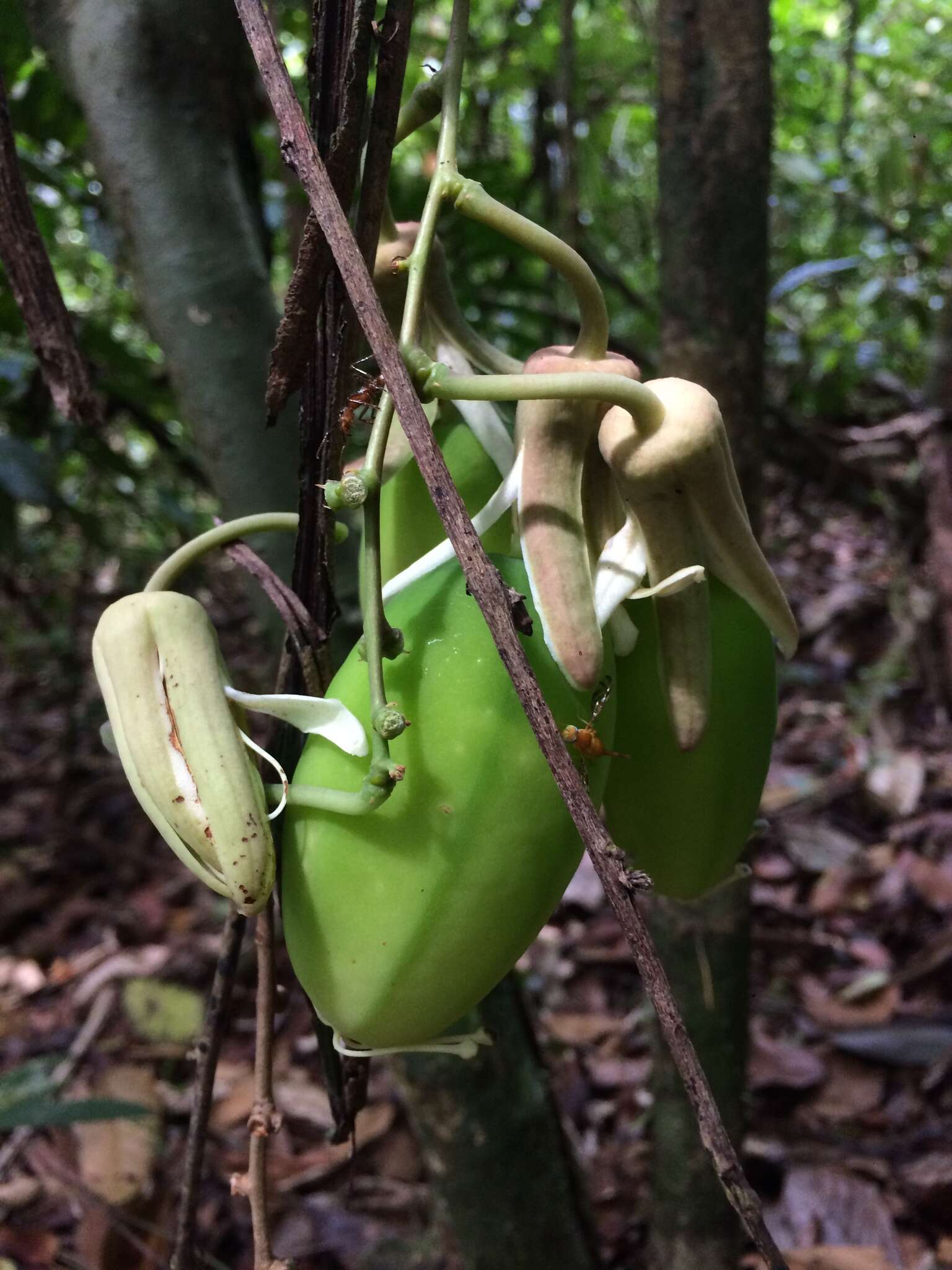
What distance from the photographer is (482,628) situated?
0.53 meters

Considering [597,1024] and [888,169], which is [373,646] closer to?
[597,1024]

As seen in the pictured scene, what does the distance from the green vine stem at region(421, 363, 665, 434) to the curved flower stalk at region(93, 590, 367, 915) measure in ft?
0.56

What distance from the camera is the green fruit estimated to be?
0.64 m

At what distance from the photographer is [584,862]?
6.74 ft

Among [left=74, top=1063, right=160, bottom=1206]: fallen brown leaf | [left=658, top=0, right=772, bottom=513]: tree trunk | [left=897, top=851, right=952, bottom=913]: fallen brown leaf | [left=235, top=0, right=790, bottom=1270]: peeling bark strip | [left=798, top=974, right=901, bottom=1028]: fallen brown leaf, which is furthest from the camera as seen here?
[left=897, top=851, right=952, bottom=913]: fallen brown leaf

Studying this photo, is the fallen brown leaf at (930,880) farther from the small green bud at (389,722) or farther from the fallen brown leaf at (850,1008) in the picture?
the small green bud at (389,722)

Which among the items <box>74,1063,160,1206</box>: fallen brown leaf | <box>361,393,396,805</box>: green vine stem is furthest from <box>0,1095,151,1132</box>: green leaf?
<box>361,393,396,805</box>: green vine stem

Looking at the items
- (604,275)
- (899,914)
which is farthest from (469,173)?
(899,914)

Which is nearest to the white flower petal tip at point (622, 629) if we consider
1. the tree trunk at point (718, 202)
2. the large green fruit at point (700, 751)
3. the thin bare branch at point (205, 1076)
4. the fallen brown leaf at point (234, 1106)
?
the large green fruit at point (700, 751)

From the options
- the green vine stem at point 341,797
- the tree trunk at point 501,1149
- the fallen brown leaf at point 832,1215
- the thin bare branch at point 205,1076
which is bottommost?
the fallen brown leaf at point 832,1215

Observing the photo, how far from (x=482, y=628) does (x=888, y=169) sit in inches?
111

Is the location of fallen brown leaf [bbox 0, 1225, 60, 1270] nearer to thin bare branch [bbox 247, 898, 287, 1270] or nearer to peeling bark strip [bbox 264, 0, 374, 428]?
thin bare branch [bbox 247, 898, 287, 1270]

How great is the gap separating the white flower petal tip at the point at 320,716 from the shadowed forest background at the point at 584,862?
192 millimetres

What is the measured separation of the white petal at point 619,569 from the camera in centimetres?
57
